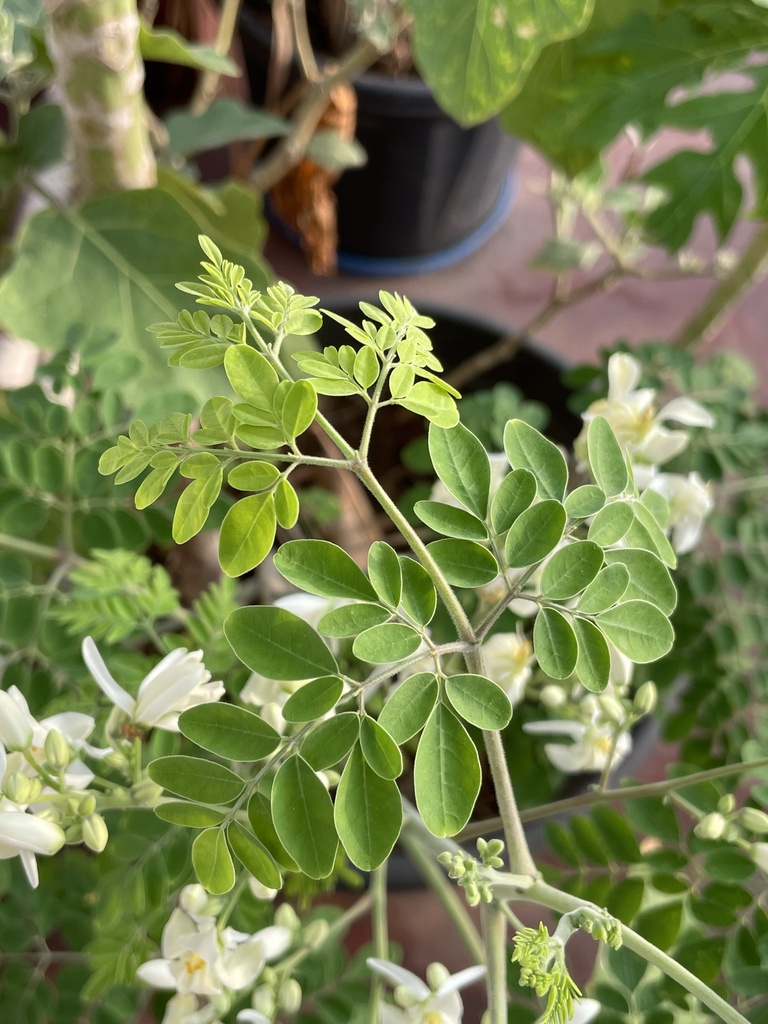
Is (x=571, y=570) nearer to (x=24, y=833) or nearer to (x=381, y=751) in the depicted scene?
(x=381, y=751)

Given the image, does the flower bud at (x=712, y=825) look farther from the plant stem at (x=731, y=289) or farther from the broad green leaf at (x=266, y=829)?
the plant stem at (x=731, y=289)

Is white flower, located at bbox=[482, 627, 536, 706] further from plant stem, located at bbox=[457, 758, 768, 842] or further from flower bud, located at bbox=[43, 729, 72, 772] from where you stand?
flower bud, located at bbox=[43, 729, 72, 772]

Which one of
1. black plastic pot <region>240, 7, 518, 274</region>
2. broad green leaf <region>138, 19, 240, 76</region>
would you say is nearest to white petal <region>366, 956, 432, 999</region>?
broad green leaf <region>138, 19, 240, 76</region>

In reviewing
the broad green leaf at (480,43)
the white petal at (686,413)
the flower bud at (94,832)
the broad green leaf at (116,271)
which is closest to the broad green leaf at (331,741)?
the flower bud at (94,832)

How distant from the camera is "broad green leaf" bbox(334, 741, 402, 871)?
0.95 ft

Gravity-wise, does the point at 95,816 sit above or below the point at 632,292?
above

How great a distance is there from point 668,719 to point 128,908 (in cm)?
41

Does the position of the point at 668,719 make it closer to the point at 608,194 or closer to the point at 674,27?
the point at 674,27

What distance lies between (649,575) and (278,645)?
0.15 metres

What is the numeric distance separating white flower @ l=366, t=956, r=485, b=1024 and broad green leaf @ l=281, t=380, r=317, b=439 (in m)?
0.26

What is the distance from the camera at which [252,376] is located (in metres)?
0.28

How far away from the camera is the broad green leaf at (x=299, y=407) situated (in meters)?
0.27

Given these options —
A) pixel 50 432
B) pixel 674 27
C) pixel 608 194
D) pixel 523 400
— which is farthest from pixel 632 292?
pixel 50 432

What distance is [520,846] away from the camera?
1.19ft
